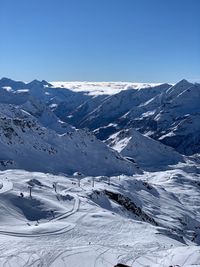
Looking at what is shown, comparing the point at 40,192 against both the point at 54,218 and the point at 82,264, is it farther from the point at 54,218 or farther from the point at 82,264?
the point at 82,264

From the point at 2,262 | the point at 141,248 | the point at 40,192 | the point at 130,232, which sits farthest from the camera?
the point at 40,192

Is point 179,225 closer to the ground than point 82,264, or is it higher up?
closer to the ground

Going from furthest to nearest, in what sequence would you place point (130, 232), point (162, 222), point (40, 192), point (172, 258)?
point (162, 222) < point (40, 192) < point (130, 232) < point (172, 258)

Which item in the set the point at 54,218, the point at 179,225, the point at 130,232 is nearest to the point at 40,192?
the point at 54,218

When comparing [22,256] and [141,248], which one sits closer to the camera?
[22,256]

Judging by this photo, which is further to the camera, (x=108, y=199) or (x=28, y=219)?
(x=108, y=199)

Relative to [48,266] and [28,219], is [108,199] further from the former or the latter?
[48,266]

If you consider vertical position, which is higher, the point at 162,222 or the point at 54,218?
the point at 54,218

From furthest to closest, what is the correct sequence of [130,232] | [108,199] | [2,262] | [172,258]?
[108,199] < [130,232] < [172,258] < [2,262]

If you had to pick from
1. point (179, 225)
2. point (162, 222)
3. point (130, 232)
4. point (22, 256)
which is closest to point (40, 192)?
point (130, 232)
